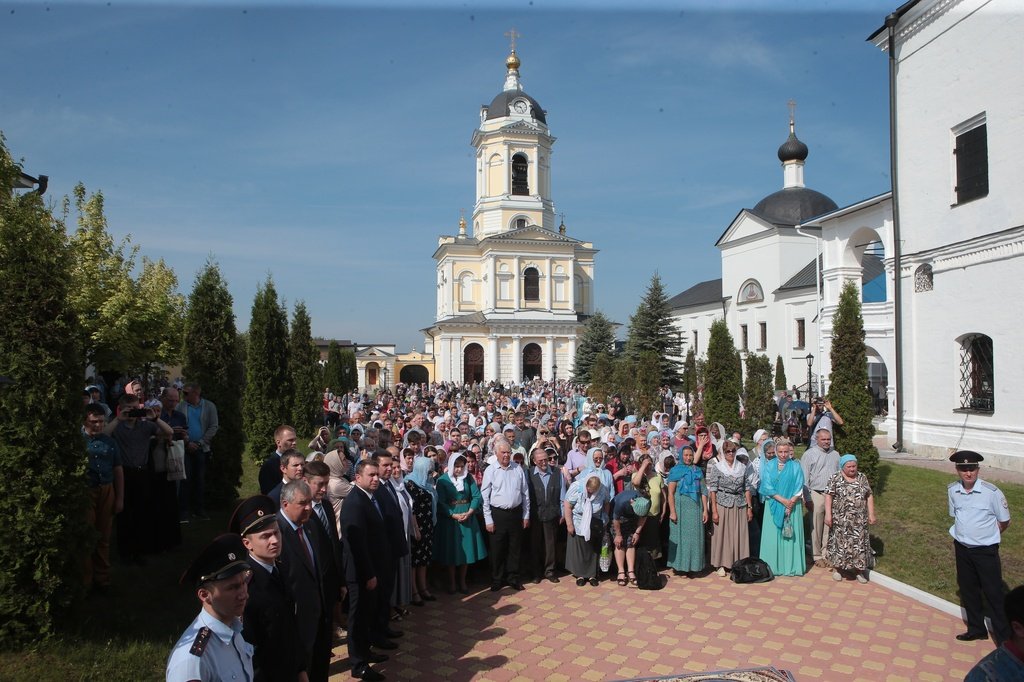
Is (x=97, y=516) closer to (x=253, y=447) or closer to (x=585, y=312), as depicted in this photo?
(x=253, y=447)

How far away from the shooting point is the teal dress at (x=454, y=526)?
754cm

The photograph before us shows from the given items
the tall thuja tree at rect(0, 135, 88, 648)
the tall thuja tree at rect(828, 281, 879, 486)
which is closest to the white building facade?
the tall thuja tree at rect(828, 281, 879, 486)

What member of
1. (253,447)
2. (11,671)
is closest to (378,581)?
(11,671)

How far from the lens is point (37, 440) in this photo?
471cm

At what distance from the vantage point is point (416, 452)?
8523 mm

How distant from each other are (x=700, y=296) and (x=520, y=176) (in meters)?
17.0

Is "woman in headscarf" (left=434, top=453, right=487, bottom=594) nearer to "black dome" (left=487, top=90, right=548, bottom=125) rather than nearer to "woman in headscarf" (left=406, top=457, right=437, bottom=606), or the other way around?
"woman in headscarf" (left=406, top=457, right=437, bottom=606)

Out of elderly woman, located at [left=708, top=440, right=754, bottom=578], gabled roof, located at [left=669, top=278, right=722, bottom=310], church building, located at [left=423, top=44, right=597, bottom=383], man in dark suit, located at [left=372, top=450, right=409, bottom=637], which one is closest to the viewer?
man in dark suit, located at [left=372, top=450, right=409, bottom=637]

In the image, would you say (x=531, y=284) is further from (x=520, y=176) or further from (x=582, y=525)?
(x=582, y=525)

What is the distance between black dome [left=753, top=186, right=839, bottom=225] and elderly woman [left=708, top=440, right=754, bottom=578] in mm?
31247

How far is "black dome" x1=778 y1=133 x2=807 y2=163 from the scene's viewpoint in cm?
3934

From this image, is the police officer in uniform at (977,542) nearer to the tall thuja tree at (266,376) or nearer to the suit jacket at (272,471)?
the suit jacket at (272,471)

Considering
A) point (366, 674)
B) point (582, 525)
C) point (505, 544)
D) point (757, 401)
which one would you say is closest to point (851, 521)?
point (582, 525)

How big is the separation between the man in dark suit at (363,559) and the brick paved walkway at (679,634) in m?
0.31
